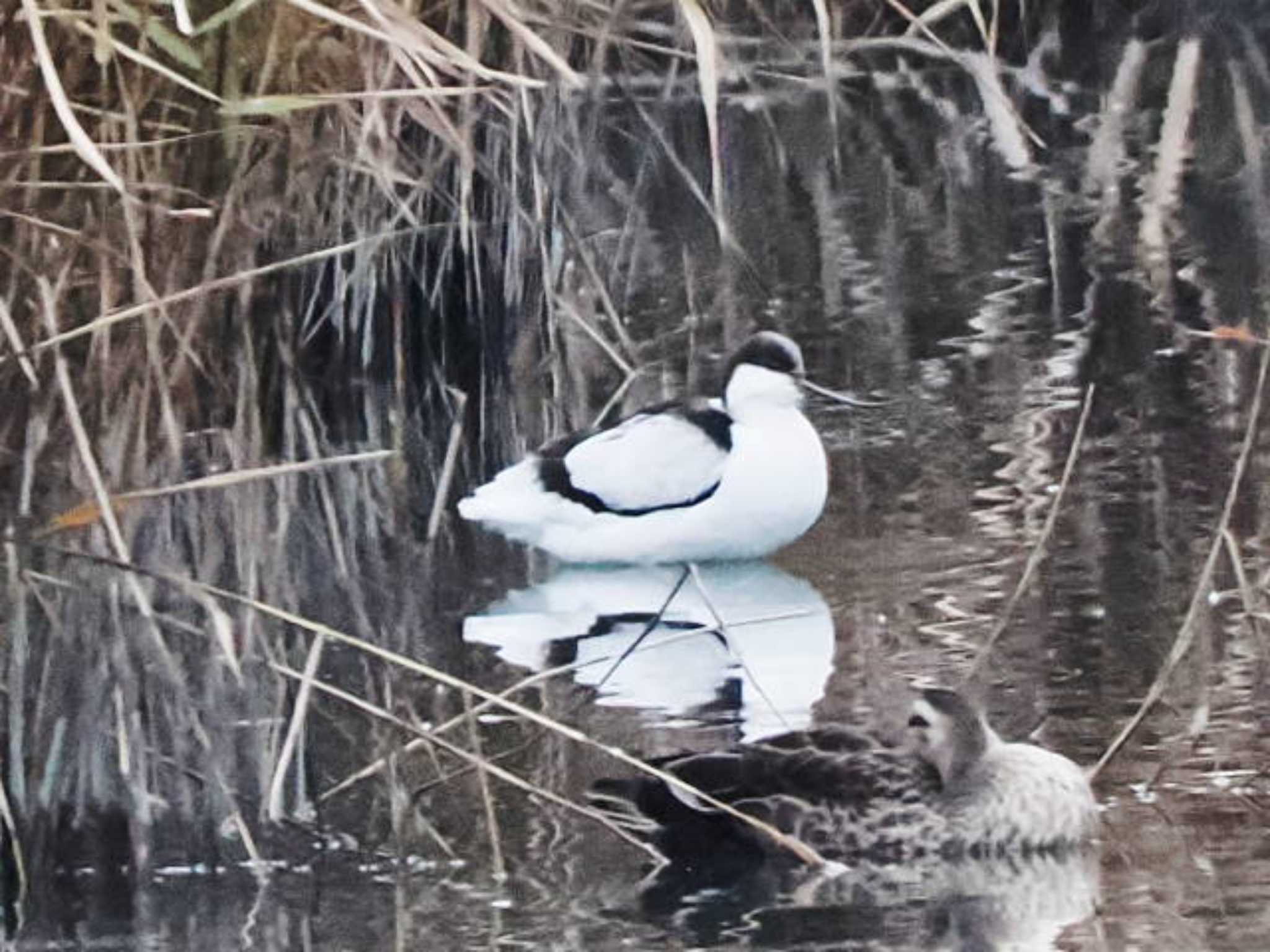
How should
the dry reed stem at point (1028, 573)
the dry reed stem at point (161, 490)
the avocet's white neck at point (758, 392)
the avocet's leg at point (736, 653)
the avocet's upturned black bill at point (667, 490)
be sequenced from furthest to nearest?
the avocet's white neck at point (758, 392) < the avocet's upturned black bill at point (667, 490) < the avocet's leg at point (736, 653) < the dry reed stem at point (1028, 573) < the dry reed stem at point (161, 490)

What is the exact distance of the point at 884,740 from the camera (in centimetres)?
446

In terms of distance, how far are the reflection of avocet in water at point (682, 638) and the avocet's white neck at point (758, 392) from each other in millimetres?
382

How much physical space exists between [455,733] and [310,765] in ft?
1.28

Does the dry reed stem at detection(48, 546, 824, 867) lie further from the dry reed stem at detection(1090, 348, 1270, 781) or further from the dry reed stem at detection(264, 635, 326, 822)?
the dry reed stem at detection(1090, 348, 1270, 781)

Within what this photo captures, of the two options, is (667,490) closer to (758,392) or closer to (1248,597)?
(758,392)

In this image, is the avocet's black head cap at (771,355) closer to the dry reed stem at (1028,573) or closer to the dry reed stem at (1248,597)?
the dry reed stem at (1028,573)

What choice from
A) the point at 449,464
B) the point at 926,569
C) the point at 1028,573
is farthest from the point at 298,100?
the point at 449,464

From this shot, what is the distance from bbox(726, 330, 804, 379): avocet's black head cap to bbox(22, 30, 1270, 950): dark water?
19cm

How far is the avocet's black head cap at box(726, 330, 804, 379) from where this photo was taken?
20.5ft

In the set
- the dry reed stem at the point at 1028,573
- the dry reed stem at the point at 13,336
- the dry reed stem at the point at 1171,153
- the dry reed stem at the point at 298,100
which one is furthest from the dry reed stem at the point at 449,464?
the dry reed stem at the point at 1171,153

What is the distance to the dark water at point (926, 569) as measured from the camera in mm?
3902

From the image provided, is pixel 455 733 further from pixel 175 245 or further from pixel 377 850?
pixel 175 245

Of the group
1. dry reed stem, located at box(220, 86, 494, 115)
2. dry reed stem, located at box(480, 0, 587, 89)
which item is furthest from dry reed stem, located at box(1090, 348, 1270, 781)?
dry reed stem, located at box(220, 86, 494, 115)

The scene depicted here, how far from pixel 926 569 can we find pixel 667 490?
75 centimetres
